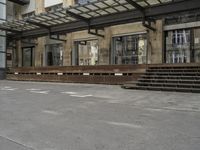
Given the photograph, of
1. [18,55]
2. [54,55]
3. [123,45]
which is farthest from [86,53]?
[18,55]

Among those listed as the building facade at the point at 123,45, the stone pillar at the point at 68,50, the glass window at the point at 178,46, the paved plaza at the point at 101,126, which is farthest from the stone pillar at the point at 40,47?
the paved plaza at the point at 101,126

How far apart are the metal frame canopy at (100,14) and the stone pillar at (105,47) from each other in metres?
1.24

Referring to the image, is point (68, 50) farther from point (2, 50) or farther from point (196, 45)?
point (196, 45)

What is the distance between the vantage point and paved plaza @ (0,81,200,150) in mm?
5656

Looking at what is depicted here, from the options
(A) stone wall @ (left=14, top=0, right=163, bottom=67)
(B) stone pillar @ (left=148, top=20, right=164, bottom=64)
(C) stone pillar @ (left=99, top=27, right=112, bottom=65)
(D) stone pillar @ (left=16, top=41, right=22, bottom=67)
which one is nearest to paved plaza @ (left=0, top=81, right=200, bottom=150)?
(B) stone pillar @ (left=148, top=20, right=164, bottom=64)

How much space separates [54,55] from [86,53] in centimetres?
447

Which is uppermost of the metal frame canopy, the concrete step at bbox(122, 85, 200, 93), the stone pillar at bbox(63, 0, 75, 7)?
the stone pillar at bbox(63, 0, 75, 7)

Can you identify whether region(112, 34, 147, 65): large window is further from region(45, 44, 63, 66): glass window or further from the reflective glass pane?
region(45, 44, 63, 66): glass window

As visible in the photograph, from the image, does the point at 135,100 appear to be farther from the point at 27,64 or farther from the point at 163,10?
the point at 27,64

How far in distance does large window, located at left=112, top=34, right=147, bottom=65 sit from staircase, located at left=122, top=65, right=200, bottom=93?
18.2 feet

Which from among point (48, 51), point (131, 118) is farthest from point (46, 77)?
point (131, 118)

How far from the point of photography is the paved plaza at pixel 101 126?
5656 millimetres

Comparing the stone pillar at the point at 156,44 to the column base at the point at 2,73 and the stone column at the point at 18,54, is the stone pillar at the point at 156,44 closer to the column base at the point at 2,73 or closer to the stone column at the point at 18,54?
the column base at the point at 2,73

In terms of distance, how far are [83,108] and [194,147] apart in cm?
504
